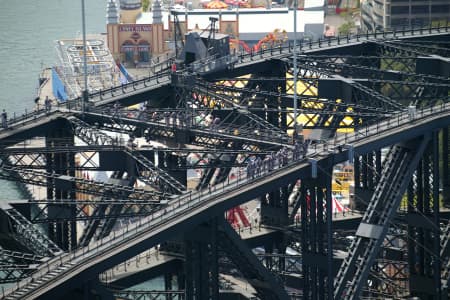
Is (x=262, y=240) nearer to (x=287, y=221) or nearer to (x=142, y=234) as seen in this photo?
(x=287, y=221)

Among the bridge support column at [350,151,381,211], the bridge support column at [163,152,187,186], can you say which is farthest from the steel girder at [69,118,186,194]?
the bridge support column at [350,151,381,211]

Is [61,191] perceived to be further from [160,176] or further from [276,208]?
[276,208]

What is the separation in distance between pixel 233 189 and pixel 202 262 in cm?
413

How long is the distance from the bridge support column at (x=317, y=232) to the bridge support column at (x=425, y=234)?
9.59m

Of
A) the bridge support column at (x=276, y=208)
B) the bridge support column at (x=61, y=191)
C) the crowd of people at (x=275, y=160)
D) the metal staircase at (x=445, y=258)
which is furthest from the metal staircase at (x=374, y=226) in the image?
the bridge support column at (x=61, y=191)

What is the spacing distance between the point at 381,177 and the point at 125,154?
1390 cm

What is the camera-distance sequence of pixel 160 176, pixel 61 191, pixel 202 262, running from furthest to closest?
pixel 61 191 < pixel 160 176 < pixel 202 262

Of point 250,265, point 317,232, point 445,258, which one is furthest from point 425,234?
point 250,265

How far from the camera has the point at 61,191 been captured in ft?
326

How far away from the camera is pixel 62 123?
102 m

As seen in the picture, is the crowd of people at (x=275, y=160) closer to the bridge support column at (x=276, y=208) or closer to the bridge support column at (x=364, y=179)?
the bridge support column at (x=276, y=208)

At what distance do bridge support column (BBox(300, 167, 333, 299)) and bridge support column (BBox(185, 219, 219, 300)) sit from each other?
23.4 feet

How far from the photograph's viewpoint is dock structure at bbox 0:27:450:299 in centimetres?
8406

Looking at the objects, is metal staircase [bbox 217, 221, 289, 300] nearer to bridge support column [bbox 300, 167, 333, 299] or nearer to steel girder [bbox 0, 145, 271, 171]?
bridge support column [bbox 300, 167, 333, 299]
